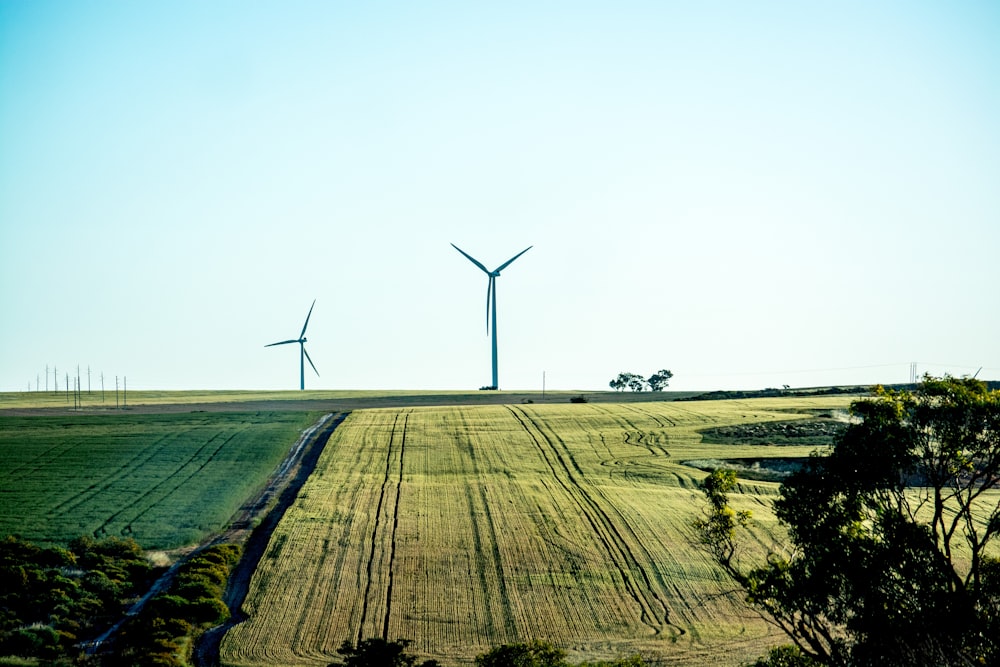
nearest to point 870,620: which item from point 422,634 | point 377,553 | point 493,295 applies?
point 422,634

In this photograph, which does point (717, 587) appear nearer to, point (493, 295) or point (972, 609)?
point (972, 609)

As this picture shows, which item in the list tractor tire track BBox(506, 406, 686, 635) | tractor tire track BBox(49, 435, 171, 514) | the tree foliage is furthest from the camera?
tractor tire track BBox(49, 435, 171, 514)

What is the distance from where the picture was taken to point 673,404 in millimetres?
127438

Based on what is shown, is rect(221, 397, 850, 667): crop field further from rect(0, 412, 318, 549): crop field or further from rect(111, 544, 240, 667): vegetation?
rect(0, 412, 318, 549): crop field

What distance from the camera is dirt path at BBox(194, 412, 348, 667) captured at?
44.8 m

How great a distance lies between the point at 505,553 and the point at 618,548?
22.3 ft

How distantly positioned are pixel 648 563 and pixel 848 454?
2516 centimetres

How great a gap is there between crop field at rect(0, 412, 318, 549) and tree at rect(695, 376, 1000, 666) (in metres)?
40.6

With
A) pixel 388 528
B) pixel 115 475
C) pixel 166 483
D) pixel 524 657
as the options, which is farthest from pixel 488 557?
pixel 115 475

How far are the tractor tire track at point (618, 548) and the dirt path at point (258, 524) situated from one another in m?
19.7

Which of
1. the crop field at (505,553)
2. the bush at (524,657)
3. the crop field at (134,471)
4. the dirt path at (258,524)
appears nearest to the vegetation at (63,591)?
the crop field at (134,471)

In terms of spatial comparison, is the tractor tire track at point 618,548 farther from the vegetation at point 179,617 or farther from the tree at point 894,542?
the vegetation at point 179,617

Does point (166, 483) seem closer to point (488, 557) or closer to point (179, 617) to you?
point (488, 557)

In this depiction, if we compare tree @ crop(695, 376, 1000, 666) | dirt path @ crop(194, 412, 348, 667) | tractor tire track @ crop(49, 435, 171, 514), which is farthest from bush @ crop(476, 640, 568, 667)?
tractor tire track @ crop(49, 435, 171, 514)
